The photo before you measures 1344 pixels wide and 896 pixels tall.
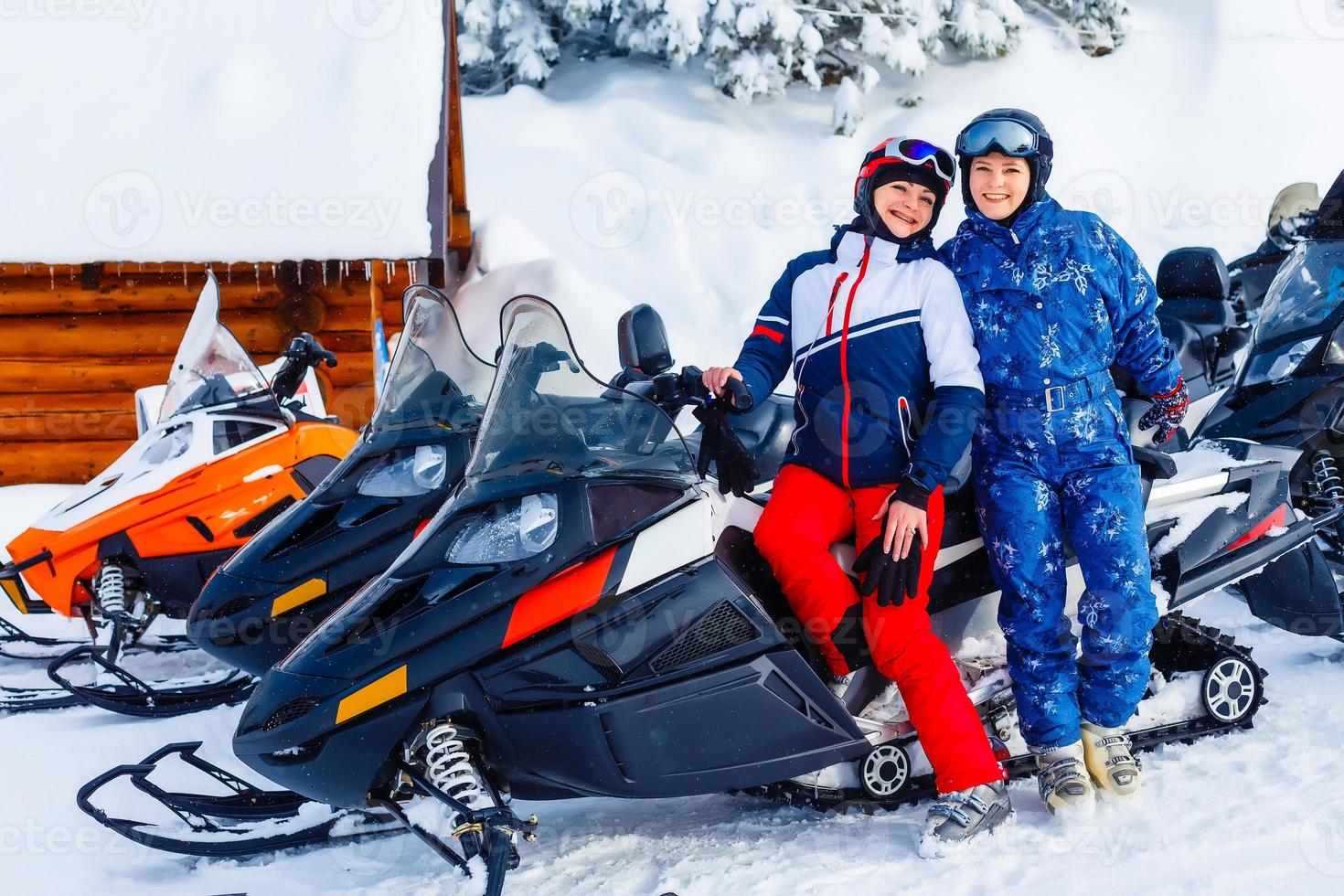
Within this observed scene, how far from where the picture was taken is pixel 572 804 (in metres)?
2.79

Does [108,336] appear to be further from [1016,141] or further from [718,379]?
[1016,141]

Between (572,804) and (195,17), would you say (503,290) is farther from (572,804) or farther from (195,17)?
(572,804)

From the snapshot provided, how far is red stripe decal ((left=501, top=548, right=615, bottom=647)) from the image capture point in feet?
7.20

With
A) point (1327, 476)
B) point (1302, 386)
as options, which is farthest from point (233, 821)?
point (1302, 386)

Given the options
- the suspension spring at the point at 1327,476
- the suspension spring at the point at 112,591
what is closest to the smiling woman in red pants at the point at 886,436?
the suspension spring at the point at 1327,476

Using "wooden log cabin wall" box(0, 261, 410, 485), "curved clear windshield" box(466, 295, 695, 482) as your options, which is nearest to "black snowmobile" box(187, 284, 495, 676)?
"curved clear windshield" box(466, 295, 695, 482)

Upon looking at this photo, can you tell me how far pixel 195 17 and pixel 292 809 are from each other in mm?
7735

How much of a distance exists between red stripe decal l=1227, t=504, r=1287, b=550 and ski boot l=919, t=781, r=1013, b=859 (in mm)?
1121

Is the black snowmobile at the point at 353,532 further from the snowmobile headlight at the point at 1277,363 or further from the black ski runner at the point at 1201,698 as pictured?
the snowmobile headlight at the point at 1277,363

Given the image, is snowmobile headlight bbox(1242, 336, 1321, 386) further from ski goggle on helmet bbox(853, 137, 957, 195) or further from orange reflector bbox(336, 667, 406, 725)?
orange reflector bbox(336, 667, 406, 725)

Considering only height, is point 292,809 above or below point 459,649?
below

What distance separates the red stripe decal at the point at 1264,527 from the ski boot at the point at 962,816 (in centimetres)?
112

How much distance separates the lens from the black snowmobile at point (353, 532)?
3.45 metres

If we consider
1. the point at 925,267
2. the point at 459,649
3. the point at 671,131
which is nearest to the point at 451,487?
the point at 459,649
